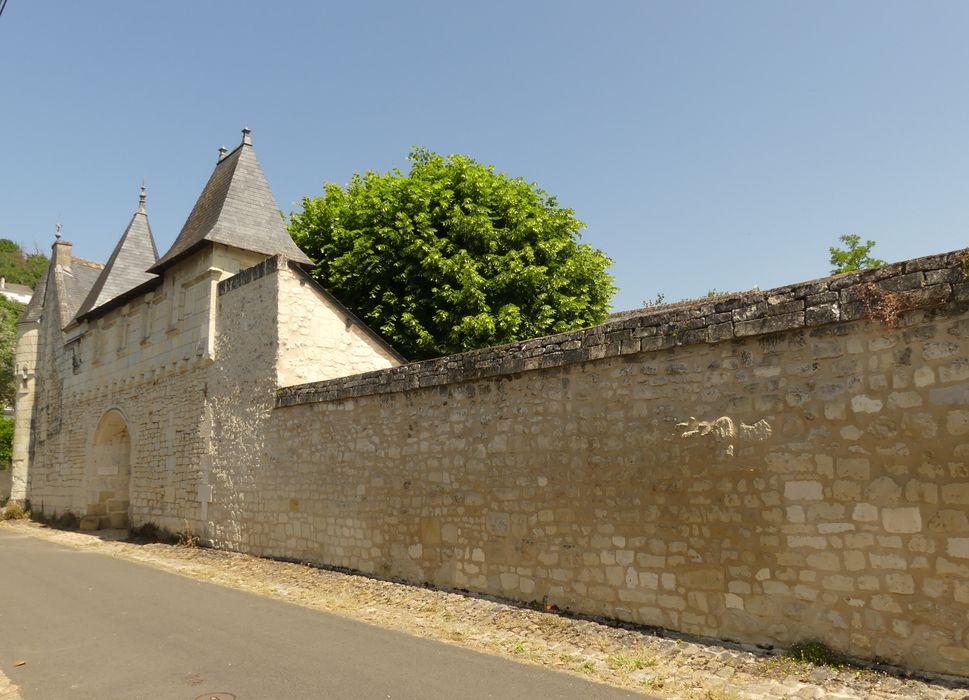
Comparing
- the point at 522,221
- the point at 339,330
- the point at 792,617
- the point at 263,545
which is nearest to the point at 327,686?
the point at 792,617

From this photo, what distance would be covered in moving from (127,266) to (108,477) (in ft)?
20.9

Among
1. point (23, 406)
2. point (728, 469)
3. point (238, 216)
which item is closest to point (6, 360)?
point (23, 406)

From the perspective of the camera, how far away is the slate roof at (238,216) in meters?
13.4

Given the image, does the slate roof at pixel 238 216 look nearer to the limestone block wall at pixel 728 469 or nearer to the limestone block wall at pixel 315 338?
the limestone block wall at pixel 315 338

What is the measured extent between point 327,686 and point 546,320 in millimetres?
9874

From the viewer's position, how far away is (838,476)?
4.84m

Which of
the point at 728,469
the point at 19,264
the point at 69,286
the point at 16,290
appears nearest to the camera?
the point at 728,469

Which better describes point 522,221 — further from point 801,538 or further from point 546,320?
point 801,538

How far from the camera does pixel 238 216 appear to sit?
13.8m

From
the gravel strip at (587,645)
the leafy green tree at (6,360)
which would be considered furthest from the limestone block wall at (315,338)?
the leafy green tree at (6,360)

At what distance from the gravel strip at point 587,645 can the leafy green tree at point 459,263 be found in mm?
5675

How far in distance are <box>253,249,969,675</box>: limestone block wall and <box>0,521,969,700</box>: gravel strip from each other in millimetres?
179

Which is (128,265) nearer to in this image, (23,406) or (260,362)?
(23,406)

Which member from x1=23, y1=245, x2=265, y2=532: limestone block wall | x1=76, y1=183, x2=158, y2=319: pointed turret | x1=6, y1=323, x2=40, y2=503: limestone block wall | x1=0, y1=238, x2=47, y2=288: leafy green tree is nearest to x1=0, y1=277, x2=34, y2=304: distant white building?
x1=0, y1=238, x2=47, y2=288: leafy green tree
